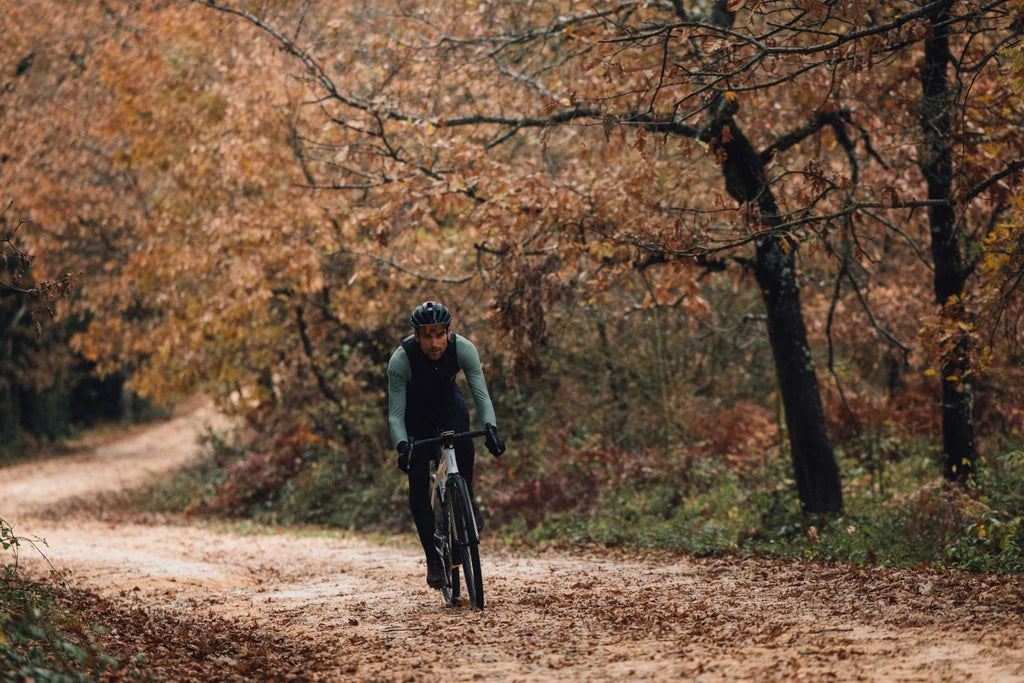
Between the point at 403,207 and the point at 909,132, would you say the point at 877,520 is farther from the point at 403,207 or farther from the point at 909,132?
the point at 403,207

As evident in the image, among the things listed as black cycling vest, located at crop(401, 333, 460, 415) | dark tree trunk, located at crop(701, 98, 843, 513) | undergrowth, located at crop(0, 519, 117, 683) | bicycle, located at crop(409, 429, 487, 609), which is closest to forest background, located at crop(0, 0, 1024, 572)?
dark tree trunk, located at crop(701, 98, 843, 513)

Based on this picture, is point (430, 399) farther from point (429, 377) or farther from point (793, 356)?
point (793, 356)

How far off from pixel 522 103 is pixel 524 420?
21.9 ft

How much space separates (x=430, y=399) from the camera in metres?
7.88

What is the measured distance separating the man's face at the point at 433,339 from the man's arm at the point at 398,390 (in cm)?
19

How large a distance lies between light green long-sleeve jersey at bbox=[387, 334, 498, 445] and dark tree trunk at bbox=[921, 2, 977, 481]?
5.75 meters

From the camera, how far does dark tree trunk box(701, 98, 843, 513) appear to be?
1186 cm

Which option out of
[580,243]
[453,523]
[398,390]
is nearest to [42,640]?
[398,390]

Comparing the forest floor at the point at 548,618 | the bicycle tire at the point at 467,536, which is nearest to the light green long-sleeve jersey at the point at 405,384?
the bicycle tire at the point at 467,536

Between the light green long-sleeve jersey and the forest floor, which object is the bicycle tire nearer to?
the forest floor

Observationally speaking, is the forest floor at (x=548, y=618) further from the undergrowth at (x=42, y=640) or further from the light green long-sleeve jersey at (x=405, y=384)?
the light green long-sleeve jersey at (x=405, y=384)

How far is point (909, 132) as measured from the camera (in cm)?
1158

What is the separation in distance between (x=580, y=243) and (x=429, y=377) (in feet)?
12.7

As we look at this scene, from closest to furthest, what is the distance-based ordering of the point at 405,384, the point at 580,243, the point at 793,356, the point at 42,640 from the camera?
the point at 42,640 → the point at 405,384 → the point at 580,243 → the point at 793,356
